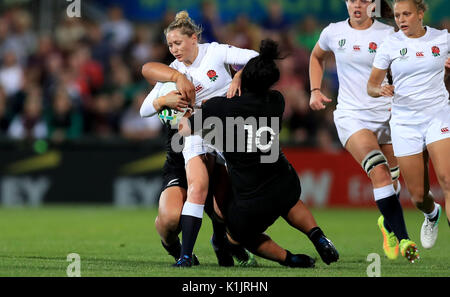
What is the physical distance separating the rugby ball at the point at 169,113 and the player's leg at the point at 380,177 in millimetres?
1667

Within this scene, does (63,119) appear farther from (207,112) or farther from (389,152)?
(207,112)

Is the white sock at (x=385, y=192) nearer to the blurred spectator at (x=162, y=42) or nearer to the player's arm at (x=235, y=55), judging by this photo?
the player's arm at (x=235, y=55)

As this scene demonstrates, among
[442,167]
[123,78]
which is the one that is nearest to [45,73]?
[123,78]

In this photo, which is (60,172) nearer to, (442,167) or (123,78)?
(123,78)

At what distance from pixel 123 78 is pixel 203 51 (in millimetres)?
8898

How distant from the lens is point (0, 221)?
505 inches

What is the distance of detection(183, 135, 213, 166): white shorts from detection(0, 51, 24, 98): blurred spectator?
9739 millimetres

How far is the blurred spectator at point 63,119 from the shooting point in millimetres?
15930

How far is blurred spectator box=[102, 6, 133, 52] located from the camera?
17578 millimetres

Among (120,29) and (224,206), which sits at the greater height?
(120,29)

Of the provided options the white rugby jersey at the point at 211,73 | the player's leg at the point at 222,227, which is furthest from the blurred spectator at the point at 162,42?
the player's leg at the point at 222,227

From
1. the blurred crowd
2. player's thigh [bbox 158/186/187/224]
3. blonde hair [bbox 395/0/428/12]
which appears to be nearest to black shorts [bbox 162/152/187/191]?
player's thigh [bbox 158/186/187/224]

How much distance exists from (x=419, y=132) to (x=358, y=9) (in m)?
1.39

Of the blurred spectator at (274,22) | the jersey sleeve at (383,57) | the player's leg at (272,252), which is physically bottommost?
the player's leg at (272,252)
